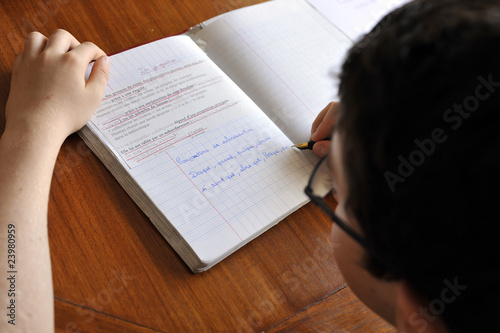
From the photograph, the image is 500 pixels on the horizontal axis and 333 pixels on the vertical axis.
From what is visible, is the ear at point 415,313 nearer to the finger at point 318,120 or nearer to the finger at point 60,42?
the finger at point 318,120

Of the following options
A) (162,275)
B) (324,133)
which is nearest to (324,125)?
(324,133)

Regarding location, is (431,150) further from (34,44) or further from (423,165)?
(34,44)

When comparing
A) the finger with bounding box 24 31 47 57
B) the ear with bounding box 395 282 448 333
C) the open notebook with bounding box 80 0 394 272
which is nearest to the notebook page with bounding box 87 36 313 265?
the open notebook with bounding box 80 0 394 272

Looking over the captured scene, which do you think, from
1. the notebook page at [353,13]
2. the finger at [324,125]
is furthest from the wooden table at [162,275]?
the notebook page at [353,13]

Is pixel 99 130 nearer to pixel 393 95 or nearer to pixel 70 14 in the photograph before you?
pixel 70 14

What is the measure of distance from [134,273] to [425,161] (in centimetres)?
40

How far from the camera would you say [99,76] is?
2.28ft

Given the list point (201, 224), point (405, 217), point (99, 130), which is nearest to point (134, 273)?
point (201, 224)

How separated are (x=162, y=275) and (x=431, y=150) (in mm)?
386

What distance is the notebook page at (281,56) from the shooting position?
79cm

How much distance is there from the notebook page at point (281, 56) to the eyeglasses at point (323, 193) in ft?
0.71

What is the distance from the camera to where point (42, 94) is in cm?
65

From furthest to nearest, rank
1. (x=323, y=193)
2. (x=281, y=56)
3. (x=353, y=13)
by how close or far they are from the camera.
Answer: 1. (x=353, y=13)
2. (x=281, y=56)
3. (x=323, y=193)

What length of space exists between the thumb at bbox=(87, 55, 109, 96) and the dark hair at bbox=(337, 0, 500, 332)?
17.4 inches
